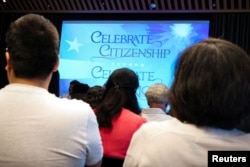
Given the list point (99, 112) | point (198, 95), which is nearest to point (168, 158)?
point (198, 95)

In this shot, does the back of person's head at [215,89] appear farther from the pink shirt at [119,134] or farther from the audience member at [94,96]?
the audience member at [94,96]

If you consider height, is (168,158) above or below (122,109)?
above

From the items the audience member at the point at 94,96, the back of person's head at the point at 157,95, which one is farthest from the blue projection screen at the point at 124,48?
the audience member at the point at 94,96

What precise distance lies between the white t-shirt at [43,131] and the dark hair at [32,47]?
62 millimetres

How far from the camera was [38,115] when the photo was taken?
4.80ft

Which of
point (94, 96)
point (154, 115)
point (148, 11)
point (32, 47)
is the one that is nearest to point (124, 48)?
point (148, 11)

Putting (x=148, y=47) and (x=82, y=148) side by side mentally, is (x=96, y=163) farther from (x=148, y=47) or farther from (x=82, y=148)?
(x=148, y=47)

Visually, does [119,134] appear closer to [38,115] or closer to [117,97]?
[117,97]

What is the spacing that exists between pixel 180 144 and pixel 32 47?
637 millimetres

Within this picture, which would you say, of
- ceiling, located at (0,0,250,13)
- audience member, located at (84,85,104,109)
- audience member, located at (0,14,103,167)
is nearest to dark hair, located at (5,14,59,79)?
audience member, located at (0,14,103,167)

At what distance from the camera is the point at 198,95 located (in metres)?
1.21

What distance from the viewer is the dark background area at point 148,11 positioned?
278 inches

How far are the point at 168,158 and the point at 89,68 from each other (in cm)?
620

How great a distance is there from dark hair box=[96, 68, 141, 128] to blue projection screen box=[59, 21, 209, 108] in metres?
4.36
